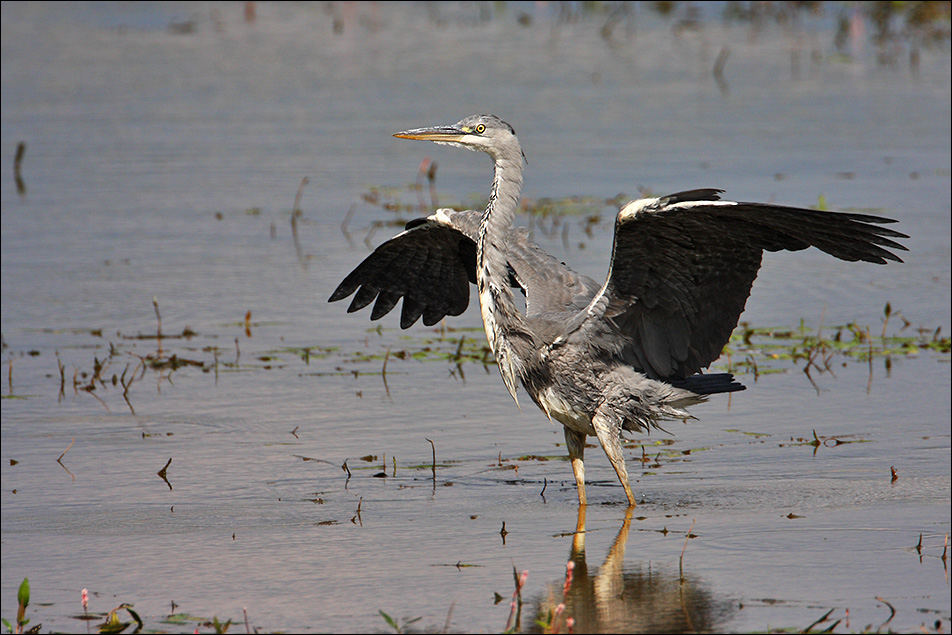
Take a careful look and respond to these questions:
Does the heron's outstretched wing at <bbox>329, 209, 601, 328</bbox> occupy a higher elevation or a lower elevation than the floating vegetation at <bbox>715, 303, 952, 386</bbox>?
higher

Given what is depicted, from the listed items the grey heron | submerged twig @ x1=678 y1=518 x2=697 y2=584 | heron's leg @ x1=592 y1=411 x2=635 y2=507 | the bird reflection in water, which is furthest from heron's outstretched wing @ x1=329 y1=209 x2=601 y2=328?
the bird reflection in water

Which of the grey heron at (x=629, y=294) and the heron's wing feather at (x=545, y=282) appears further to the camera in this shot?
the heron's wing feather at (x=545, y=282)

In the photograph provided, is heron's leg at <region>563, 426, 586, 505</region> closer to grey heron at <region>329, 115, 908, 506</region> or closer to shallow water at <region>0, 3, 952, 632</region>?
grey heron at <region>329, 115, 908, 506</region>

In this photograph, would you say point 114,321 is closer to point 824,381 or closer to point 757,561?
point 824,381

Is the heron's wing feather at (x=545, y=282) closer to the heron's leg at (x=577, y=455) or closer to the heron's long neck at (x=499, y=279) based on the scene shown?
the heron's long neck at (x=499, y=279)

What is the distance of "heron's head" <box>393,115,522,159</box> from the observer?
6.23 metres

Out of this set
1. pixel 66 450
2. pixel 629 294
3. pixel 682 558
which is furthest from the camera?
pixel 66 450

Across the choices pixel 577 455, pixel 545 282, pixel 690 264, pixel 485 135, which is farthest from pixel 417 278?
pixel 690 264

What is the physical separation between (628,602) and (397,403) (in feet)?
9.66

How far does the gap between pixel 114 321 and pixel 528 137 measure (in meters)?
7.32

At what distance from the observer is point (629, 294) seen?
18.5 feet

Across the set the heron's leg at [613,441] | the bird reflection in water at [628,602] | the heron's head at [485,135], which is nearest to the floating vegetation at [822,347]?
the heron's leg at [613,441]

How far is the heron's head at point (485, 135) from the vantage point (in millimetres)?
6234

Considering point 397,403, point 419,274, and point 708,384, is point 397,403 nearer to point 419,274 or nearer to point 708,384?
point 419,274
